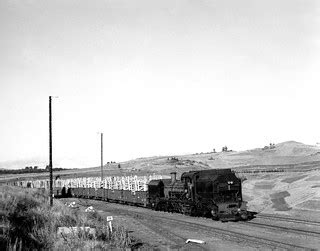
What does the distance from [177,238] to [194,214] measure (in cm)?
827

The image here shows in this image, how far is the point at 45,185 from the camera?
223 feet

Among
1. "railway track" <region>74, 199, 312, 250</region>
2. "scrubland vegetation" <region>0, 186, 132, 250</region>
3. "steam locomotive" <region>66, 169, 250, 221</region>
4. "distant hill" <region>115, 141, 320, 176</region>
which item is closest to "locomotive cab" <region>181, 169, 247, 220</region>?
"steam locomotive" <region>66, 169, 250, 221</region>

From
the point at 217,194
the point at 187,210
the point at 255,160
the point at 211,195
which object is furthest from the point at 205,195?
the point at 255,160

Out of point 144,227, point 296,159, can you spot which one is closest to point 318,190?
point 144,227

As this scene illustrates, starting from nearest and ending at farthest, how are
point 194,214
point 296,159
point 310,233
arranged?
1. point 310,233
2. point 194,214
3. point 296,159

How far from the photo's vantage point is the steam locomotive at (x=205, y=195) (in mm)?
26788

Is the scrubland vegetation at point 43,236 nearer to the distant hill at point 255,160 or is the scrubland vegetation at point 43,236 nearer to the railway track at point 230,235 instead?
the railway track at point 230,235

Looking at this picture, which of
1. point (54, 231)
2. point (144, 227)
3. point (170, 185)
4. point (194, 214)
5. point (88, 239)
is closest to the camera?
point (88, 239)

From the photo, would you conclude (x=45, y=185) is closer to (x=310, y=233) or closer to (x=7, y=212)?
(x=7, y=212)

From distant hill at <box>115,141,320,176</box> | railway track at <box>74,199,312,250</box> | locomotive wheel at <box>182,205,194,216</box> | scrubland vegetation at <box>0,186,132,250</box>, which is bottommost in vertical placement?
railway track at <box>74,199,312,250</box>

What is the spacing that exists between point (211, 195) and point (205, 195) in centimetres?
66

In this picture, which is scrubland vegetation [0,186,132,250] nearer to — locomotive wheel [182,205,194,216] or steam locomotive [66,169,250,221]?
steam locomotive [66,169,250,221]

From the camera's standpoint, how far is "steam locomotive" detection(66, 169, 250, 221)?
26.8 meters

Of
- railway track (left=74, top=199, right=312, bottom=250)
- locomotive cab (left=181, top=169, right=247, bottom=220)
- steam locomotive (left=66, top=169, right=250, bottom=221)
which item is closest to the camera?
railway track (left=74, top=199, right=312, bottom=250)
